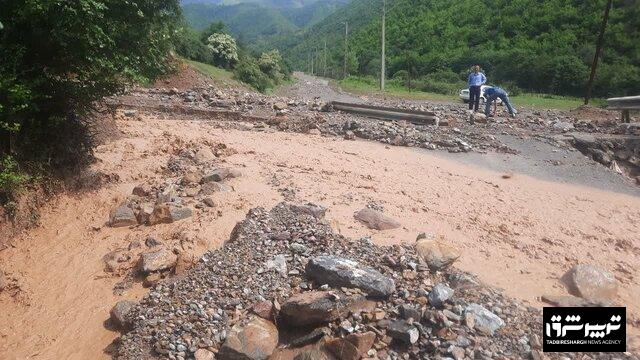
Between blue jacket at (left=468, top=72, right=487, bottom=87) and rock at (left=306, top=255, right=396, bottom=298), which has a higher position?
blue jacket at (left=468, top=72, right=487, bottom=87)

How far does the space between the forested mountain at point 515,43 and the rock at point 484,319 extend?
118ft

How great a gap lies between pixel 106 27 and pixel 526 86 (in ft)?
130

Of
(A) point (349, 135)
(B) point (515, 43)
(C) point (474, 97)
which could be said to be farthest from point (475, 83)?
(B) point (515, 43)

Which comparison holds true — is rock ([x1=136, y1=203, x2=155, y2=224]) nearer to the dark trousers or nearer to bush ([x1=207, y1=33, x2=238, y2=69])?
the dark trousers

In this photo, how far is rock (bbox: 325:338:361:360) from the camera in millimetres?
3975

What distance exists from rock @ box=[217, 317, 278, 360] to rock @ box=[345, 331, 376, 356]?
→ 2.62 feet

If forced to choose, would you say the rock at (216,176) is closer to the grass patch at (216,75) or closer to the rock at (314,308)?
the rock at (314,308)

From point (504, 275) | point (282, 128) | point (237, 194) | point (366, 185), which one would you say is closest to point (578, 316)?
point (504, 275)

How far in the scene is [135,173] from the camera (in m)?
8.41

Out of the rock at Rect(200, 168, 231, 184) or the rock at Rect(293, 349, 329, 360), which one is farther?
the rock at Rect(200, 168, 231, 184)

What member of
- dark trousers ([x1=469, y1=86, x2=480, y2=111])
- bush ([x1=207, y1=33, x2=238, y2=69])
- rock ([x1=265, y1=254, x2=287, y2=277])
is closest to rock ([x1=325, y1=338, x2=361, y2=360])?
rock ([x1=265, y1=254, x2=287, y2=277])

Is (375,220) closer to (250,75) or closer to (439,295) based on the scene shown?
(439,295)

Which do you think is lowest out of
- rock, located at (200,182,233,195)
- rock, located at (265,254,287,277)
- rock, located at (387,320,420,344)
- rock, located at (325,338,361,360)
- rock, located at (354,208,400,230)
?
rock, located at (325,338,361,360)

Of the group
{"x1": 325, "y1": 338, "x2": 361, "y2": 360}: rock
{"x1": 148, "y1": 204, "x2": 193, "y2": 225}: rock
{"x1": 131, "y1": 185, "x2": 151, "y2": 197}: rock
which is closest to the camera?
{"x1": 325, "y1": 338, "x2": 361, "y2": 360}: rock
